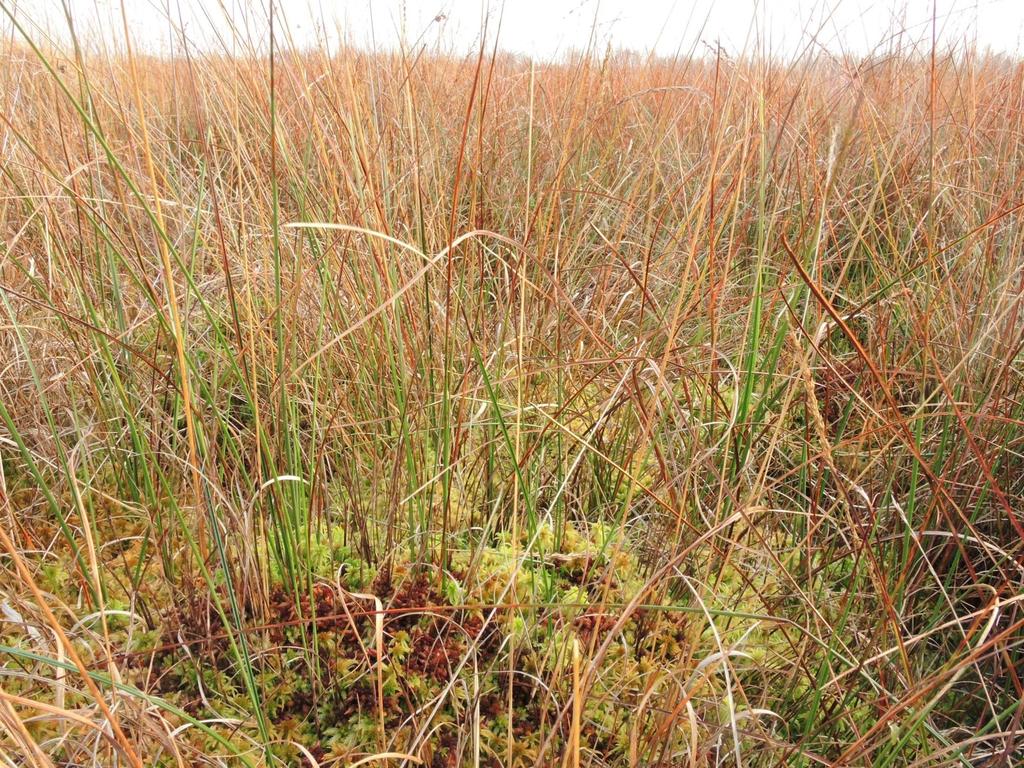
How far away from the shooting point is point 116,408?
1.56 meters

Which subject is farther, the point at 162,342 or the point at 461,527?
the point at 162,342

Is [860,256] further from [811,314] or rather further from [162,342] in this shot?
[162,342]

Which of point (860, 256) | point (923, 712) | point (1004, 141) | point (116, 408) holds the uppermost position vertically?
point (1004, 141)

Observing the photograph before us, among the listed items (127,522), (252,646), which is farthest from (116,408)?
(252,646)

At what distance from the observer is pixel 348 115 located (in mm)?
1545

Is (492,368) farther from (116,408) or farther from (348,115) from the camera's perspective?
(116,408)

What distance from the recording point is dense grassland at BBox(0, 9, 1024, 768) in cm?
108

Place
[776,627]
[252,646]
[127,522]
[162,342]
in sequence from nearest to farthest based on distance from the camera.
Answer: [252,646]
[776,627]
[127,522]
[162,342]

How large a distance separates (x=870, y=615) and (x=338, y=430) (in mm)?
1086

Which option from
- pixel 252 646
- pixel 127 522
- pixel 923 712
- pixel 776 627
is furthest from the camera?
pixel 127 522

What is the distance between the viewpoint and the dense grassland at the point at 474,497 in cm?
108

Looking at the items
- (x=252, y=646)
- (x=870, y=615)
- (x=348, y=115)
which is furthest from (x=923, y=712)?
(x=348, y=115)

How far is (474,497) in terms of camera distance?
144cm

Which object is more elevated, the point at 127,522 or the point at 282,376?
the point at 282,376
